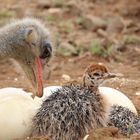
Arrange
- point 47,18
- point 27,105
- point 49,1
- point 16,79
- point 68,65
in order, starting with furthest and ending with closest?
point 49,1
point 47,18
point 68,65
point 16,79
point 27,105

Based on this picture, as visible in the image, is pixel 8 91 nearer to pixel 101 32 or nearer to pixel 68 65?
pixel 68 65

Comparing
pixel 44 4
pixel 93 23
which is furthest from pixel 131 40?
pixel 44 4


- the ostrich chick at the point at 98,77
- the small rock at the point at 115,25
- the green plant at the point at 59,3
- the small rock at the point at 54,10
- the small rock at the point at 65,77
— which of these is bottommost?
the ostrich chick at the point at 98,77

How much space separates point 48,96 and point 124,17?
6041 mm

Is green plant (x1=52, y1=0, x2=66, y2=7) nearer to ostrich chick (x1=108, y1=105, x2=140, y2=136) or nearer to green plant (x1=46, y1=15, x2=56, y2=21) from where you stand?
green plant (x1=46, y1=15, x2=56, y2=21)

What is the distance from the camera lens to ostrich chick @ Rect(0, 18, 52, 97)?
6.74 m

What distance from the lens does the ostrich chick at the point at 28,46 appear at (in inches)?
265

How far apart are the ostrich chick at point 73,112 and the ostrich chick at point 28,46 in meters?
0.47

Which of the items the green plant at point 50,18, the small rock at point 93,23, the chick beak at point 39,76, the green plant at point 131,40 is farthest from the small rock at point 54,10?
the chick beak at point 39,76

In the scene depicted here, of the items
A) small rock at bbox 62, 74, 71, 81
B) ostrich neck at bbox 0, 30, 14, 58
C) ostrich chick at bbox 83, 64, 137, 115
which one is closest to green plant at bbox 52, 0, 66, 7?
small rock at bbox 62, 74, 71, 81

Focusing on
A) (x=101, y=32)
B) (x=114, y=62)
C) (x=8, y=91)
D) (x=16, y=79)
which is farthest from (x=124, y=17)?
(x=8, y=91)

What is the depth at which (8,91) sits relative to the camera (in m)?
6.54

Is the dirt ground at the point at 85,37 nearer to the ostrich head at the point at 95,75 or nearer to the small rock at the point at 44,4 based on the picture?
the small rock at the point at 44,4

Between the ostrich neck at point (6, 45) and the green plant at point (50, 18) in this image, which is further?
the green plant at point (50, 18)
